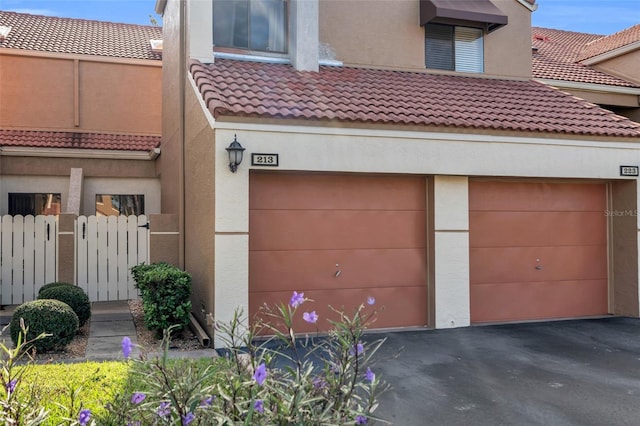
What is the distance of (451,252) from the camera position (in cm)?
906

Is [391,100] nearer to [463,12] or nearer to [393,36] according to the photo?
[393,36]

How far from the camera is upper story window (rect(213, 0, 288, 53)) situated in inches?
415

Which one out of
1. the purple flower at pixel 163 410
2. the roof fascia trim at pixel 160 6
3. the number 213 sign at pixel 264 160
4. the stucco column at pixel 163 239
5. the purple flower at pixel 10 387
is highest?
the roof fascia trim at pixel 160 6

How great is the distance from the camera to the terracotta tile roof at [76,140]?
1434 centimetres

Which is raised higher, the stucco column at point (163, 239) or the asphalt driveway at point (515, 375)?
the stucco column at point (163, 239)

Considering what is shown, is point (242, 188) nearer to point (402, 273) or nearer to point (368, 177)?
point (368, 177)

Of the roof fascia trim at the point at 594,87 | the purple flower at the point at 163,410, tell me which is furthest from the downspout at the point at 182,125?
the roof fascia trim at the point at 594,87


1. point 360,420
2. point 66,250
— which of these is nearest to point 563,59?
point 66,250

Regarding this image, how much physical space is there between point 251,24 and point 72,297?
247 inches

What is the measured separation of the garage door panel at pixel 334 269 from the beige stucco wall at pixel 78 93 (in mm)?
9914

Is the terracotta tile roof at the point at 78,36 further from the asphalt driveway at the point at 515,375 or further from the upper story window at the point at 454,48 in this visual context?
the asphalt driveway at the point at 515,375

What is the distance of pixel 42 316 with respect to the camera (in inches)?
280

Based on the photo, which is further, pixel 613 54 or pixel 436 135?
pixel 613 54

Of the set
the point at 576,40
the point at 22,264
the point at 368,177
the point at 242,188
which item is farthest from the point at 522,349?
the point at 576,40
